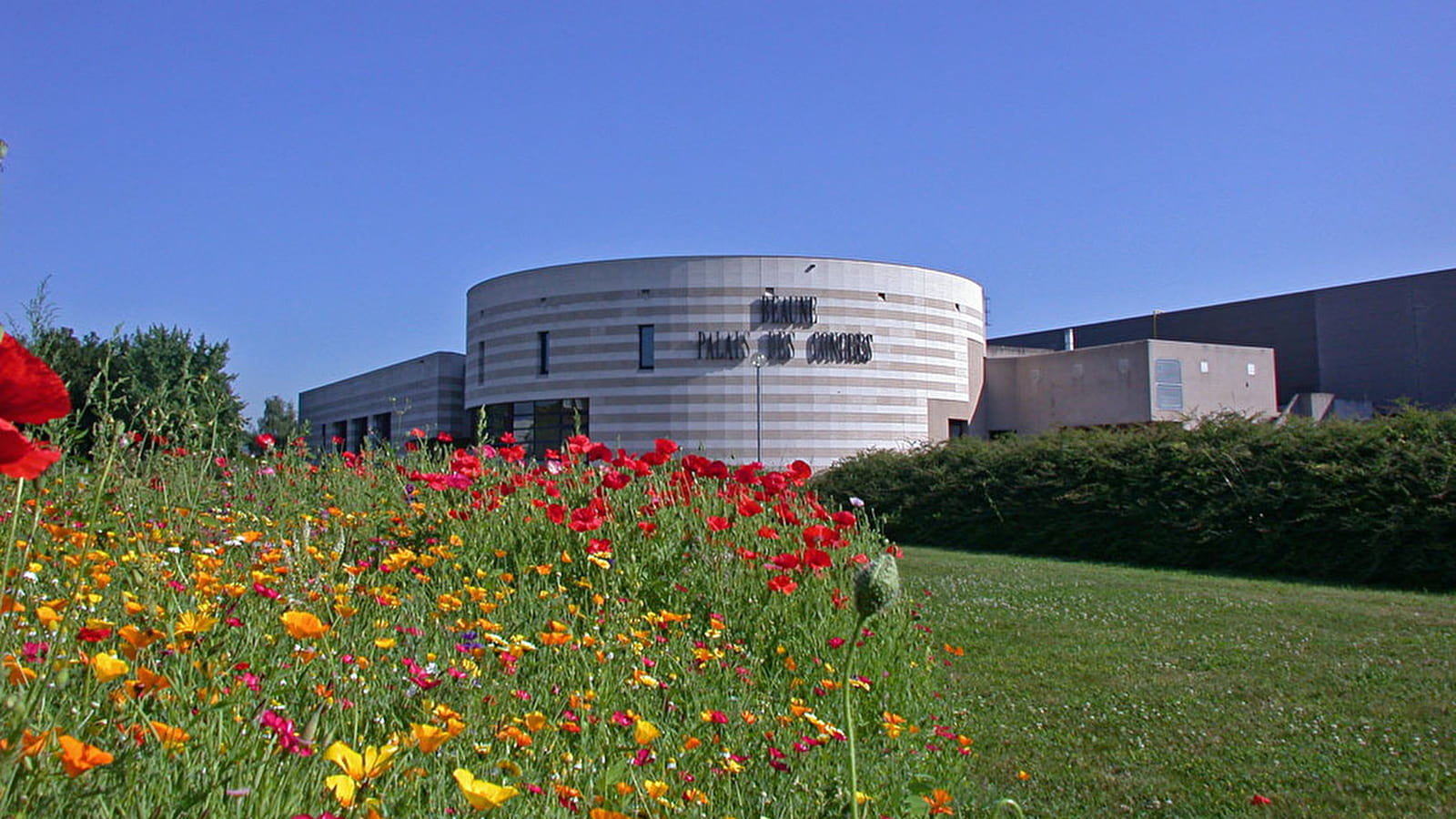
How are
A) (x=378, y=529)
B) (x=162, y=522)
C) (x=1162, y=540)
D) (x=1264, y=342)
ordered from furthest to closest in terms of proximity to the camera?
(x=1264, y=342)
(x=1162, y=540)
(x=378, y=529)
(x=162, y=522)

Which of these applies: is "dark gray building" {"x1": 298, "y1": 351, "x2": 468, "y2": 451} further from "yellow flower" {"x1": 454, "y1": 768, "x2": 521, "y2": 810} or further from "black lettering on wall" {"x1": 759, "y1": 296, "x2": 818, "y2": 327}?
"yellow flower" {"x1": 454, "y1": 768, "x2": 521, "y2": 810}

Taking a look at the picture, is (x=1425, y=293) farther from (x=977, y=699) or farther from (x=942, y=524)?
(x=977, y=699)

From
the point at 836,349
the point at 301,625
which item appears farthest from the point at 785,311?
the point at 301,625

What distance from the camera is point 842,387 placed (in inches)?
1640

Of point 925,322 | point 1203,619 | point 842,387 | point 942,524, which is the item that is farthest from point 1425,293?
point 1203,619

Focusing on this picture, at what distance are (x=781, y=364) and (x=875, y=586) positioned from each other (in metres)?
39.8

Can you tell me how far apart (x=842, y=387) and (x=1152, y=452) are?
84.6 ft

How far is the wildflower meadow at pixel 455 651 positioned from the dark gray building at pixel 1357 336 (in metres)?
42.5

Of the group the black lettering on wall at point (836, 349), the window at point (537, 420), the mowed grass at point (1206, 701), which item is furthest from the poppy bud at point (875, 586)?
the window at point (537, 420)

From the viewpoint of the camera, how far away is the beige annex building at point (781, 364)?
41.0m

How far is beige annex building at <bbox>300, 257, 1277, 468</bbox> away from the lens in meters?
41.0

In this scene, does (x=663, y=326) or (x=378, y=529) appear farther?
(x=663, y=326)

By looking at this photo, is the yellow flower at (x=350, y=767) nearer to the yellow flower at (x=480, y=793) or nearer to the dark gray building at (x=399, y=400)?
the yellow flower at (x=480, y=793)

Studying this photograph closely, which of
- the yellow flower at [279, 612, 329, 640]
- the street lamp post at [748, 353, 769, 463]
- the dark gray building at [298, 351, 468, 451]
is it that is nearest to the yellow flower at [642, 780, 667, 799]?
the yellow flower at [279, 612, 329, 640]
